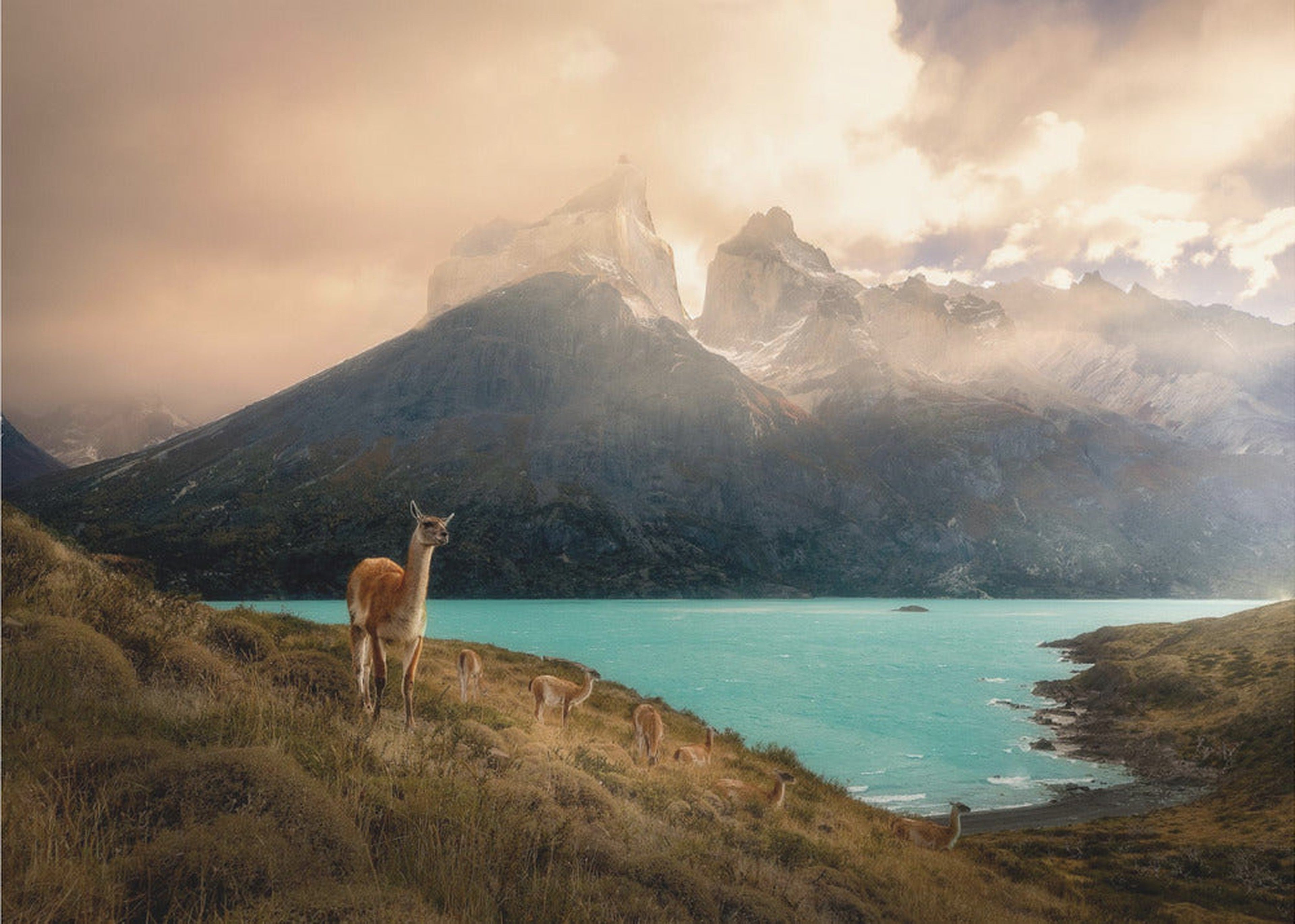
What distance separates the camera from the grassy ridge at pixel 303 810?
3.89 m

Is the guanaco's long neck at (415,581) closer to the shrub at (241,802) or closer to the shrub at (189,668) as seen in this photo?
the shrub at (189,668)

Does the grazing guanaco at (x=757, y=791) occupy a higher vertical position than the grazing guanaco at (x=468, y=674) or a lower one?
lower

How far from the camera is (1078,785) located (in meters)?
28.4

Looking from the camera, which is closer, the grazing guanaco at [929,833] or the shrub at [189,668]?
the shrub at [189,668]

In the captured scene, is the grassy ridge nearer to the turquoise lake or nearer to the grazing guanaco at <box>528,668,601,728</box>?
the grazing guanaco at <box>528,668,601,728</box>

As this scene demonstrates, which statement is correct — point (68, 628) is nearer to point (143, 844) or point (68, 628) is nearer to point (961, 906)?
point (143, 844)

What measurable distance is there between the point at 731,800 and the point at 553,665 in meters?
20.3

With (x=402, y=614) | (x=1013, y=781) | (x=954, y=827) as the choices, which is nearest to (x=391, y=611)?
(x=402, y=614)

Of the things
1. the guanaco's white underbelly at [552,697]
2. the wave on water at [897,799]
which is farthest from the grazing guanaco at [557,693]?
the wave on water at [897,799]

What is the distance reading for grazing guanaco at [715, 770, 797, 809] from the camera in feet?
47.2

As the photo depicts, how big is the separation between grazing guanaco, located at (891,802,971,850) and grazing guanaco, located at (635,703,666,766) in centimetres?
670

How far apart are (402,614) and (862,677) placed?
196ft

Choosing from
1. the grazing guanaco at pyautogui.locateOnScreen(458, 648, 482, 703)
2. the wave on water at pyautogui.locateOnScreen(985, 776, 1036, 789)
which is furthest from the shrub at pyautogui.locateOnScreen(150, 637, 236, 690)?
the wave on water at pyautogui.locateOnScreen(985, 776, 1036, 789)

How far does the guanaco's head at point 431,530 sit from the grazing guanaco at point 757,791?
8995 mm
